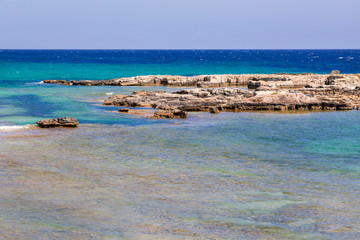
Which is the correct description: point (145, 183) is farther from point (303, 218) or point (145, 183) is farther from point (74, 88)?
point (74, 88)

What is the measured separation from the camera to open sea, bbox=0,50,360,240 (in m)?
16.9

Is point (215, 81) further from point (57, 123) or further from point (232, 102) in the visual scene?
point (57, 123)

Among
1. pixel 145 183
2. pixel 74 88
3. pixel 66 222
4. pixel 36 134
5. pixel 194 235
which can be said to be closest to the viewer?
pixel 194 235

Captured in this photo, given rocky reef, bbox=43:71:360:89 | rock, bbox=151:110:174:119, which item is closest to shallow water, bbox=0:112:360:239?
rock, bbox=151:110:174:119

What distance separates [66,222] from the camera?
17.1 metres

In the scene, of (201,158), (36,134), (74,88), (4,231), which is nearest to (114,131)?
(36,134)

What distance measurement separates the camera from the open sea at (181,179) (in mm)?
16922

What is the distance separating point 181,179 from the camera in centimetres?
2341

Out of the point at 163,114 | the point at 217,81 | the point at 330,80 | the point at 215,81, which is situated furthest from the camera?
the point at 217,81

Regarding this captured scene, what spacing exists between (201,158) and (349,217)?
36.3 ft

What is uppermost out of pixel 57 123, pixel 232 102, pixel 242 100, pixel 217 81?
pixel 217 81

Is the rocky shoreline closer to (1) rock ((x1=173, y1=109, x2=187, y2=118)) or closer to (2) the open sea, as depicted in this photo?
(1) rock ((x1=173, y1=109, x2=187, y2=118))

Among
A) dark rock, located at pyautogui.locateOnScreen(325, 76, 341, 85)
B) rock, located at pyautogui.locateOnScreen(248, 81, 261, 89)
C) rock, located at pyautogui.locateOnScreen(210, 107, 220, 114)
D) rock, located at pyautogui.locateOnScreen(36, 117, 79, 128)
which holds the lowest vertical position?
rock, located at pyautogui.locateOnScreen(210, 107, 220, 114)

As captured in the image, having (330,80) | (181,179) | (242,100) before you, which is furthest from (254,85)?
(181,179)
